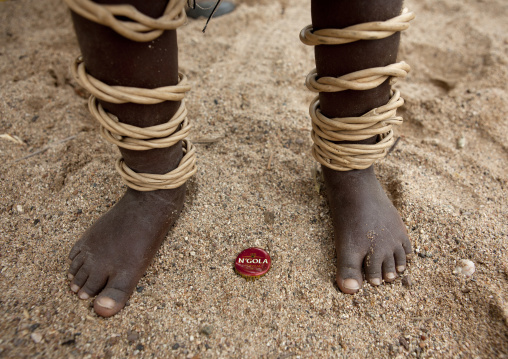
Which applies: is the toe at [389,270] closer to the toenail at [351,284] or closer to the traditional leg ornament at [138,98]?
the toenail at [351,284]

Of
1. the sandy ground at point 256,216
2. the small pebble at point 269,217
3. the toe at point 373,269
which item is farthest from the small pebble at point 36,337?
the toe at point 373,269

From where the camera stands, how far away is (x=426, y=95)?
1.95 meters

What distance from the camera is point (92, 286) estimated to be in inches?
43.8

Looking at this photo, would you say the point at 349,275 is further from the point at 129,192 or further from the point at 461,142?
the point at 461,142

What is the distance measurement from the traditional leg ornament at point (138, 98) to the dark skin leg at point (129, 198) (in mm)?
25

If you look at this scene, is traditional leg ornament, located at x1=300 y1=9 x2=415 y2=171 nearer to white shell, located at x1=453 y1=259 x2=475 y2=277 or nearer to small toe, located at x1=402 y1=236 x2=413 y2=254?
small toe, located at x1=402 y1=236 x2=413 y2=254

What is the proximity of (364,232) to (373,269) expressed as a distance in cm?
12

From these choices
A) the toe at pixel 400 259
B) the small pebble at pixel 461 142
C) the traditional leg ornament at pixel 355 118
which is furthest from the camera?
the small pebble at pixel 461 142

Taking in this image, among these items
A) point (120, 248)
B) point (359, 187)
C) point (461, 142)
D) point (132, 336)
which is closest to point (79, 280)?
point (120, 248)

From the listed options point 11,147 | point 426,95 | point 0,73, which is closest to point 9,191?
point 11,147

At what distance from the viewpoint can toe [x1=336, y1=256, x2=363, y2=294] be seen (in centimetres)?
115

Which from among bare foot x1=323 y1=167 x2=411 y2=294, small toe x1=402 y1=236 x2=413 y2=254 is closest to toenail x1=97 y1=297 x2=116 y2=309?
bare foot x1=323 y1=167 x2=411 y2=294

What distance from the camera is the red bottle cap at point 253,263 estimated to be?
117cm

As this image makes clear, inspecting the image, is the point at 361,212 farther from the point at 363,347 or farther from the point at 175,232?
the point at 175,232
